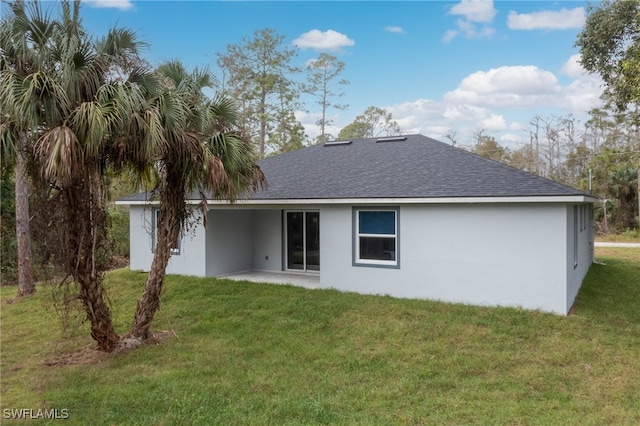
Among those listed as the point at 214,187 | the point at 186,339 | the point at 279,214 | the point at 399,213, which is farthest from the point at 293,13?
the point at 186,339

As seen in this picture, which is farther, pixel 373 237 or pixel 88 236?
pixel 373 237

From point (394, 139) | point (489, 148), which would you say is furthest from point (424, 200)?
point (489, 148)

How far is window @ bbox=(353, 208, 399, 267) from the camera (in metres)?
9.95

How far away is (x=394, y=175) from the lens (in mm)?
10844

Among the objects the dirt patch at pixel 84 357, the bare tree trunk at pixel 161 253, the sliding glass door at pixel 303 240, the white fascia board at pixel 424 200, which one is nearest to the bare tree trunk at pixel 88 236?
the dirt patch at pixel 84 357

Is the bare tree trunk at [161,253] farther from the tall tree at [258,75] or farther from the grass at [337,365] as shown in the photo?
the tall tree at [258,75]

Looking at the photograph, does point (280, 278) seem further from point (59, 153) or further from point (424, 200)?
point (59, 153)

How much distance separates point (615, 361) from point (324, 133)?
30.9m

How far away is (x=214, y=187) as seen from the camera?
22.1 ft

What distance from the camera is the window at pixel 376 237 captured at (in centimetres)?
995

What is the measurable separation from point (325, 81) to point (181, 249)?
80.1ft

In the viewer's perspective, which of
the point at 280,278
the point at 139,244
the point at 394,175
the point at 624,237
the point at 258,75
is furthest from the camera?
the point at 258,75
